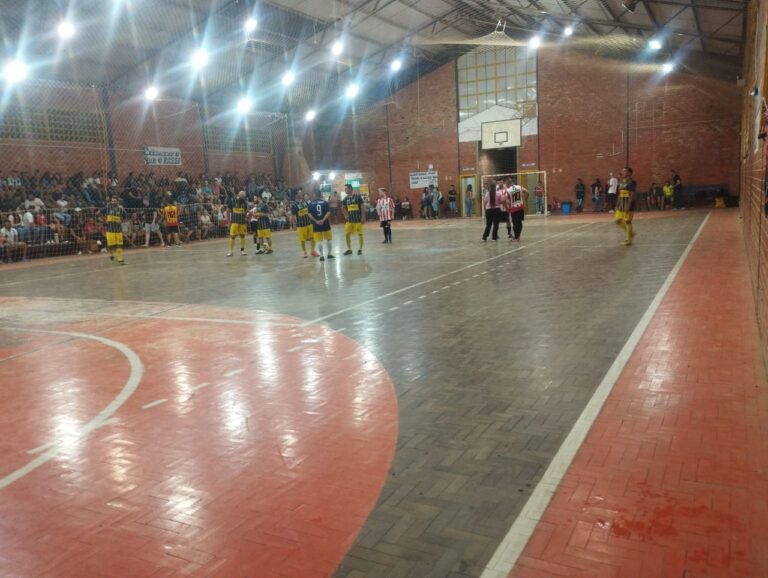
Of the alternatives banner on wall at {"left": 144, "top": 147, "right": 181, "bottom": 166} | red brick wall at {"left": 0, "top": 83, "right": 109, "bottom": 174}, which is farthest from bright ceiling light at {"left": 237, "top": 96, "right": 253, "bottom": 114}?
red brick wall at {"left": 0, "top": 83, "right": 109, "bottom": 174}

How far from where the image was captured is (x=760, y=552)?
9.44 feet

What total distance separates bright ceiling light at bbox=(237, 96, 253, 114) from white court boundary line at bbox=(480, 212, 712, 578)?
2997 centimetres

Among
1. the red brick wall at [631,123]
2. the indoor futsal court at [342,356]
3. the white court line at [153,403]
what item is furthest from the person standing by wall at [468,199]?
the white court line at [153,403]

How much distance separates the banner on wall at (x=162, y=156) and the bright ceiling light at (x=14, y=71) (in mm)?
6576

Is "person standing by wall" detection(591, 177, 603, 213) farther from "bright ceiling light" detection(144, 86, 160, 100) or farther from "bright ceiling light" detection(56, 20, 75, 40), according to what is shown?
"bright ceiling light" detection(56, 20, 75, 40)

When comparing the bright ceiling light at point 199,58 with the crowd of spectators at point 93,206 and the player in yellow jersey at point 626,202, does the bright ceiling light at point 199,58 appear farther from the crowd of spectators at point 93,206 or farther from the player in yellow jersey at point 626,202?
the player in yellow jersey at point 626,202

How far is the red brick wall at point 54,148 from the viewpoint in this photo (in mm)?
23406

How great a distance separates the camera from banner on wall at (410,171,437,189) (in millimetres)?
37719

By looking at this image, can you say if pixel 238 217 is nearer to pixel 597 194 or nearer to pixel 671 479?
pixel 671 479

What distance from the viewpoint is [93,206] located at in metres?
24.7

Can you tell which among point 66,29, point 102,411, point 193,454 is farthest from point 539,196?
point 193,454

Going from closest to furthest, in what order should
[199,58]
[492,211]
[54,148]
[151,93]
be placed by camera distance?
[492,211]
[54,148]
[199,58]
[151,93]

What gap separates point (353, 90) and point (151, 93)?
12.4 metres

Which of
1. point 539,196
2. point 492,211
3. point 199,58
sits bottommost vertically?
point 492,211
